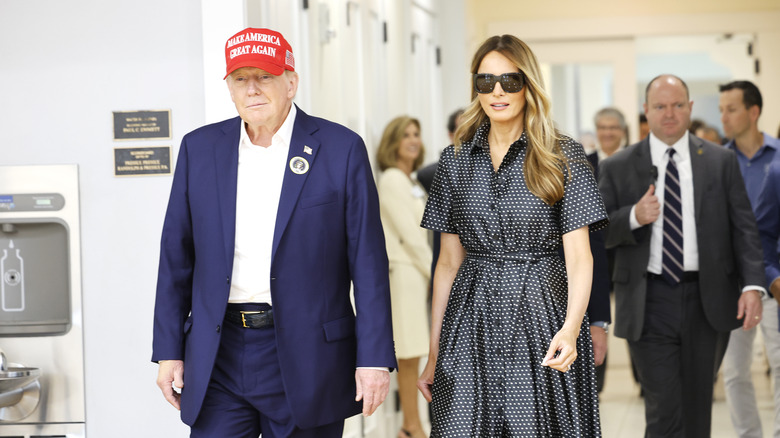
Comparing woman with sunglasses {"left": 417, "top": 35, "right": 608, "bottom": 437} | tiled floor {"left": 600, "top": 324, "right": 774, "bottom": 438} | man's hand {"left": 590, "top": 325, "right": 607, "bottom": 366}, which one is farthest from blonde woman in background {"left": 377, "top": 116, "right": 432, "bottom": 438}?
woman with sunglasses {"left": 417, "top": 35, "right": 608, "bottom": 437}

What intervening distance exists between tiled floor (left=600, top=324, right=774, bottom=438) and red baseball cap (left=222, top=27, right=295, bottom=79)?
389 cm

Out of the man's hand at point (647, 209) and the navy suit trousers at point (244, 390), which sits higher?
the man's hand at point (647, 209)

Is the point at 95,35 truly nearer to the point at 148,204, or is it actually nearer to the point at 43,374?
the point at 148,204

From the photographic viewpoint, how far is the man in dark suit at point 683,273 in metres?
4.15

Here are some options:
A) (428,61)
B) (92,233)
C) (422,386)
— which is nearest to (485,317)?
(422,386)

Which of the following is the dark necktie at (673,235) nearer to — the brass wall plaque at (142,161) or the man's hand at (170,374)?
the brass wall plaque at (142,161)

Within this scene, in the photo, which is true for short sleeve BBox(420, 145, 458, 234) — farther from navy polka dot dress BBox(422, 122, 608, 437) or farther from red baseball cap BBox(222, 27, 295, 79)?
red baseball cap BBox(222, 27, 295, 79)

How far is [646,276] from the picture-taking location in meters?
4.20

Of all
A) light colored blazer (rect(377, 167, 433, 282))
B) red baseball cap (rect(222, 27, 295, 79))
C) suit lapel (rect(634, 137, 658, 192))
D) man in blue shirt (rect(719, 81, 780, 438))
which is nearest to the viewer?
red baseball cap (rect(222, 27, 295, 79))

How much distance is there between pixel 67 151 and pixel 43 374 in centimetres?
82

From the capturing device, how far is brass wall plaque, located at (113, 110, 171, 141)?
12.4 ft

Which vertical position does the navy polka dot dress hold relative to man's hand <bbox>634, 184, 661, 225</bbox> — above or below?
below

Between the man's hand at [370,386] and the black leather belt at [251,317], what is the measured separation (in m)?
0.28

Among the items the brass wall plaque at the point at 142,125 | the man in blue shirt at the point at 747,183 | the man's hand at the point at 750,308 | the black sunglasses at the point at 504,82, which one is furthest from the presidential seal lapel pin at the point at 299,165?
the man in blue shirt at the point at 747,183
